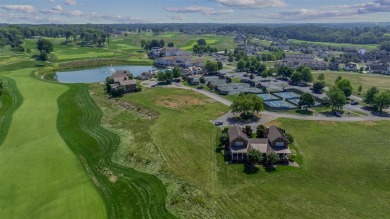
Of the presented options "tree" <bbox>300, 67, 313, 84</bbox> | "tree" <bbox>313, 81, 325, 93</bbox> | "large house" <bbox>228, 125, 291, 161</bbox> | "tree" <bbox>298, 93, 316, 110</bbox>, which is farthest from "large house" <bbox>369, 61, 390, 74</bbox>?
"large house" <bbox>228, 125, 291, 161</bbox>

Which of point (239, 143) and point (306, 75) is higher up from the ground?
point (306, 75)

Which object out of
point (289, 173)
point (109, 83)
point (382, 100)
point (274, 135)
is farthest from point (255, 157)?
point (109, 83)

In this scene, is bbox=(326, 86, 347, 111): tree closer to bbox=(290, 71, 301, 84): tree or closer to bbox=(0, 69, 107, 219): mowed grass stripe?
bbox=(290, 71, 301, 84): tree

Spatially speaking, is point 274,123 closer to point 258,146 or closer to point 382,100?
point 258,146

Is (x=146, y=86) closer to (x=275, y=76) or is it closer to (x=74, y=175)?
(x=275, y=76)

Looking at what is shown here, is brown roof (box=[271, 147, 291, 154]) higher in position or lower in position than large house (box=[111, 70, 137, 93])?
lower

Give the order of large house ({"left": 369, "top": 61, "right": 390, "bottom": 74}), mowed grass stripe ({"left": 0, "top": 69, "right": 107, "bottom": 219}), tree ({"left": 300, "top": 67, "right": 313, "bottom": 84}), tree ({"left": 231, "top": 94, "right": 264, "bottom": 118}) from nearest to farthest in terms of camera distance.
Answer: mowed grass stripe ({"left": 0, "top": 69, "right": 107, "bottom": 219}) → tree ({"left": 231, "top": 94, "right": 264, "bottom": 118}) → tree ({"left": 300, "top": 67, "right": 313, "bottom": 84}) → large house ({"left": 369, "top": 61, "right": 390, "bottom": 74})

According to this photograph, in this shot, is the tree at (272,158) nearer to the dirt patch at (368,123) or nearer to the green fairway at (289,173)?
the green fairway at (289,173)
